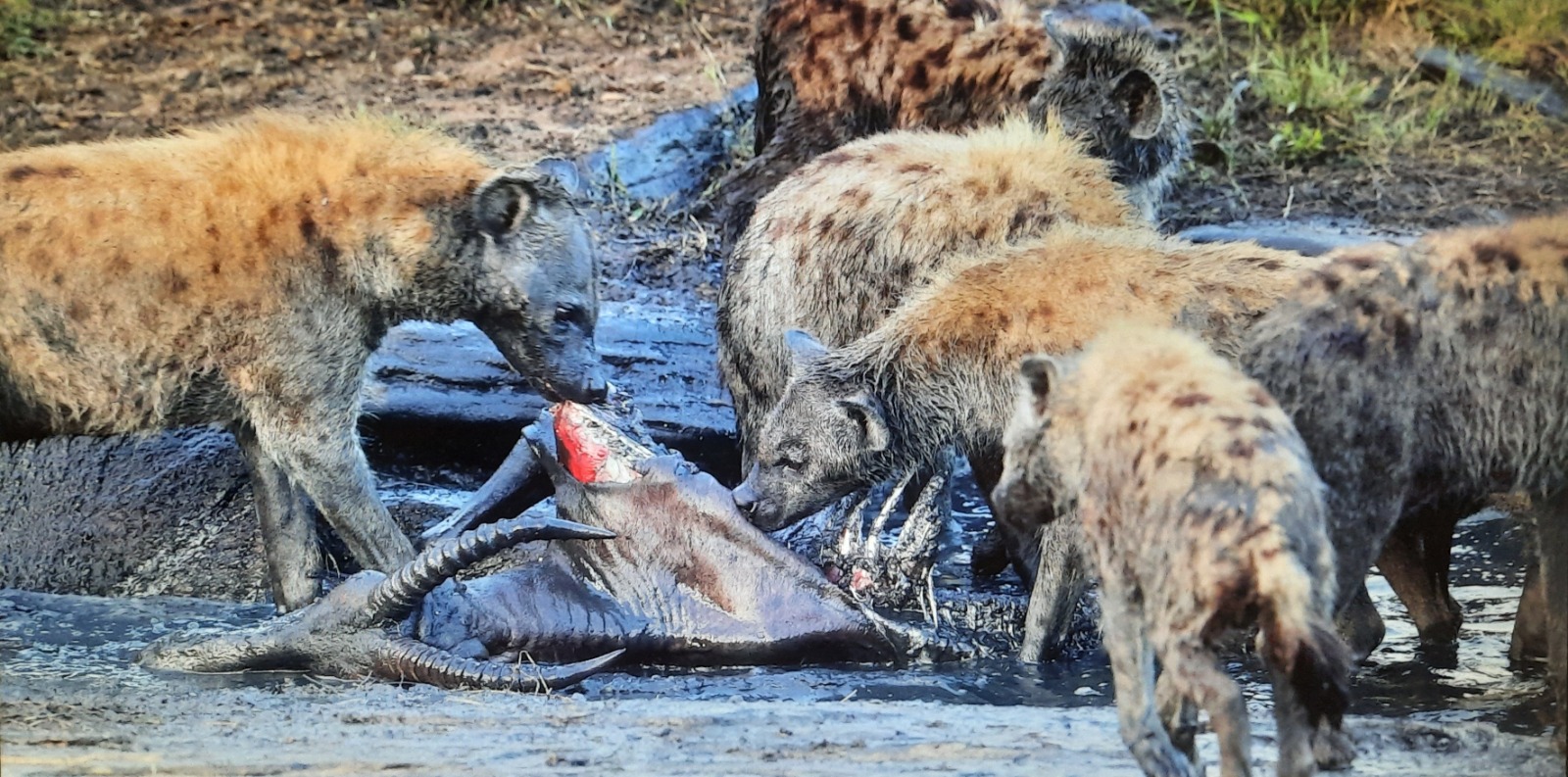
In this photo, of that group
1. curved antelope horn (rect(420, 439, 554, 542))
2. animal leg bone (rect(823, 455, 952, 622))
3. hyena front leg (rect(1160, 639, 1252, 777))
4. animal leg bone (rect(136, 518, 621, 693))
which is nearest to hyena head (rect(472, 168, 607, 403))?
curved antelope horn (rect(420, 439, 554, 542))

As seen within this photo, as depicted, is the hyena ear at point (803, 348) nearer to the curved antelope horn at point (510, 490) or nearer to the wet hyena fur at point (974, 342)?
the wet hyena fur at point (974, 342)

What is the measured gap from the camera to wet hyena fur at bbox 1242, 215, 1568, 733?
3.41 m

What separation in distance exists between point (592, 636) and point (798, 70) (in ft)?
9.23

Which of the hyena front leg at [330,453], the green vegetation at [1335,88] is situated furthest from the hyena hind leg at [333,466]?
the green vegetation at [1335,88]

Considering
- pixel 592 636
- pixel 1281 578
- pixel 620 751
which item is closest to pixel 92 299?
pixel 592 636

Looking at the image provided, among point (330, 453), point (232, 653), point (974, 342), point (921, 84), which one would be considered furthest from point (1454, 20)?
point (232, 653)

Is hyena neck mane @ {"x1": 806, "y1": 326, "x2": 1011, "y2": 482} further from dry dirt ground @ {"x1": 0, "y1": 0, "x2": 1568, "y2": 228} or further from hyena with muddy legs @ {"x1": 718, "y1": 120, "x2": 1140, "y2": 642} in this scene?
dry dirt ground @ {"x1": 0, "y1": 0, "x2": 1568, "y2": 228}

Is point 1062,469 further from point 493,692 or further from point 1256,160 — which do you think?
point 1256,160

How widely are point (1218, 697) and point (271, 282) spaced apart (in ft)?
9.05

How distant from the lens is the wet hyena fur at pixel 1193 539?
8.80 feet

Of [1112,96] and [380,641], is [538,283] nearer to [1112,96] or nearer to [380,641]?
[380,641]

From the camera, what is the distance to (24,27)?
26.5 feet

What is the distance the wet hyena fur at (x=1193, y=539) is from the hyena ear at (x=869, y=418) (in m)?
1.32

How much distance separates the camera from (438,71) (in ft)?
26.9
